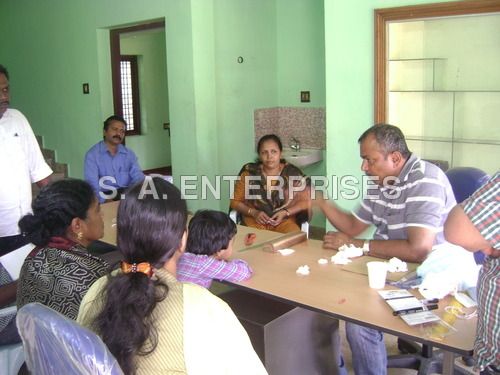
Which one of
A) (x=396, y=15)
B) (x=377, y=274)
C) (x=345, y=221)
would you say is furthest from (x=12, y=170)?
(x=396, y=15)

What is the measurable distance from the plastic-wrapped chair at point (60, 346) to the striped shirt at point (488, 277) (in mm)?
956

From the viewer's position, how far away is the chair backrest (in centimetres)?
263

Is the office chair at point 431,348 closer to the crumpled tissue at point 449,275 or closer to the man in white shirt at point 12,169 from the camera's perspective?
the crumpled tissue at point 449,275

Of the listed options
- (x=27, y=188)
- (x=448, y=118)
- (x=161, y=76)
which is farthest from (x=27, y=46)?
(x=448, y=118)

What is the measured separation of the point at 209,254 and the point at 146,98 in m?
5.90

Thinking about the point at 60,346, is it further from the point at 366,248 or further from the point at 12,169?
the point at 12,169

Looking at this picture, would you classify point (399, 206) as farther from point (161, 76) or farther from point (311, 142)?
point (161, 76)

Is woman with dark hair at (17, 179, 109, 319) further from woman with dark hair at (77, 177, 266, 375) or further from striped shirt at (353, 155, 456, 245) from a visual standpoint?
striped shirt at (353, 155, 456, 245)

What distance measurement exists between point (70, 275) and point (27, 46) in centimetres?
561

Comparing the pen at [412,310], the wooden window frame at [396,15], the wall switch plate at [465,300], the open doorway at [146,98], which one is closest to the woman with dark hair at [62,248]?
the pen at [412,310]

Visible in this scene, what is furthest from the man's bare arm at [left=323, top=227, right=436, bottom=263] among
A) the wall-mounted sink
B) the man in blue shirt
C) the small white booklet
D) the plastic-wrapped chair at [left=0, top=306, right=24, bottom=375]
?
the wall-mounted sink

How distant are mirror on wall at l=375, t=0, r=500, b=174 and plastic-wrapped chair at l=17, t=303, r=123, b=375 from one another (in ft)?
9.34

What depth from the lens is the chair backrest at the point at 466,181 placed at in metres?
2.63

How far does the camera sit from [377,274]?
2.05 metres
